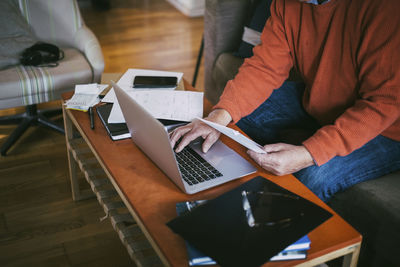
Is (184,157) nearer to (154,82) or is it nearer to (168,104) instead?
(168,104)

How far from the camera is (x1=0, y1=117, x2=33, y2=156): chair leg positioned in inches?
77.9

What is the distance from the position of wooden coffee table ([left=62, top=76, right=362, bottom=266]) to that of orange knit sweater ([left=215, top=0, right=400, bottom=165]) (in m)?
0.16

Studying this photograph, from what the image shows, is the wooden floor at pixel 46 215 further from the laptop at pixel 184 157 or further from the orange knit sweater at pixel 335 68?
the orange knit sweater at pixel 335 68

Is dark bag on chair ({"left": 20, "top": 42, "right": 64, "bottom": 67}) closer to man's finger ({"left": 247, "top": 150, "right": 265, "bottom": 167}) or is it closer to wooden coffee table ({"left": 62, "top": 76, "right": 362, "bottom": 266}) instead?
wooden coffee table ({"left": 62, "top": 76, "right": 362, "bottom": 266})

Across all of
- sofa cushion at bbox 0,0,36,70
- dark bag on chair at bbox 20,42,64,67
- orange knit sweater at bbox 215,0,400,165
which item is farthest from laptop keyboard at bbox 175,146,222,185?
sofa cushion at bbox 0,0,36,70

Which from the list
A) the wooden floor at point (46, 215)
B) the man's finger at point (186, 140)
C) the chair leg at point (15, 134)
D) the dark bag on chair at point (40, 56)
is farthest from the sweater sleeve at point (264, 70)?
the chair leg at point (15, 134)

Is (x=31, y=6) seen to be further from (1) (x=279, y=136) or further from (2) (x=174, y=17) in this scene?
(2) (x=174, y=17)

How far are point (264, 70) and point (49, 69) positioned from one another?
3.65 feet

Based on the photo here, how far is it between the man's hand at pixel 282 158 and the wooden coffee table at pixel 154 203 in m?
0.03

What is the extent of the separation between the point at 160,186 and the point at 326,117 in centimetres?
60

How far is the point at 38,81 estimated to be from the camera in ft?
6.20

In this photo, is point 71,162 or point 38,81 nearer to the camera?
point 71,162

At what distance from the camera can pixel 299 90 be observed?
152 centimetres

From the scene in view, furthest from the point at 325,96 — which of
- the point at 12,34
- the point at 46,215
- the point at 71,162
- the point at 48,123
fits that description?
the point at 12,34
